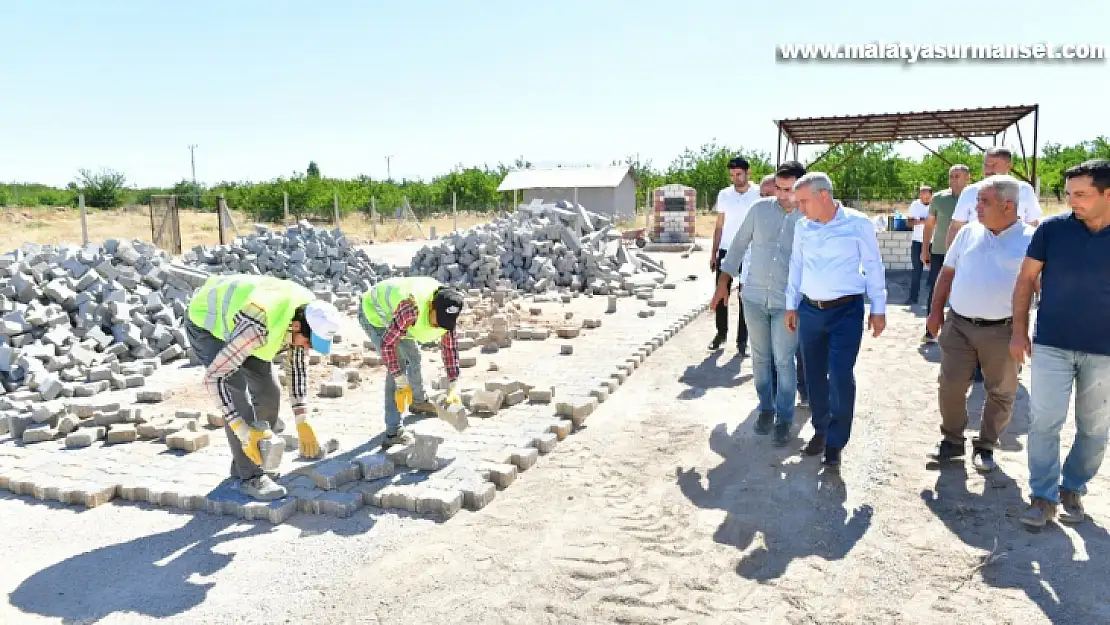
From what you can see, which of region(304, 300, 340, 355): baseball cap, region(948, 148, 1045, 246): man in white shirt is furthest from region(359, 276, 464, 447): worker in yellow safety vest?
region(948, 148, 1045, 246): man in white shirt

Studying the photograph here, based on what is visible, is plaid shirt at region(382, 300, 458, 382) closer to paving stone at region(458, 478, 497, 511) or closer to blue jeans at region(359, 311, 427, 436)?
blue jeans at region(359, 311, 427, 436)

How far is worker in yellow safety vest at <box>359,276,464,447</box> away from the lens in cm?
478

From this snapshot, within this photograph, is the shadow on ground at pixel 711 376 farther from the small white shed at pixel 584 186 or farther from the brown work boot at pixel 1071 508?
the small white shed at pixel 584 186

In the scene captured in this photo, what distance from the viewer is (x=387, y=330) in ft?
15.9

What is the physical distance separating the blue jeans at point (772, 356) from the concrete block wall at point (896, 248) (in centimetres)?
1074

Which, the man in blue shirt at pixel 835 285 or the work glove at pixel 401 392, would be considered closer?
the man in blue shirt at pixel 835 285

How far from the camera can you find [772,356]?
568 cm

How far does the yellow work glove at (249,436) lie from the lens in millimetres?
4316

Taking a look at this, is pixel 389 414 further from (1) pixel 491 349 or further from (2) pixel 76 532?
(1) pixel 491 349

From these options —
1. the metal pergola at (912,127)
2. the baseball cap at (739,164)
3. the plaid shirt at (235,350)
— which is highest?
the metal pergola at (912,127)

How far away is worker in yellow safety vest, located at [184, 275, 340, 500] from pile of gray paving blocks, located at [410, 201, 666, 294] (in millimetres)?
8979

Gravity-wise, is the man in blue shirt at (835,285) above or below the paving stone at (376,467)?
above

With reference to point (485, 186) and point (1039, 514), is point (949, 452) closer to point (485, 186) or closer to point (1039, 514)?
point (1039, 514)

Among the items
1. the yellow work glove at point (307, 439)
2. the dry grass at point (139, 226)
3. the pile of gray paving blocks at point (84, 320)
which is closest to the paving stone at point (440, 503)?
the yellow work glove at point (307, 439)
